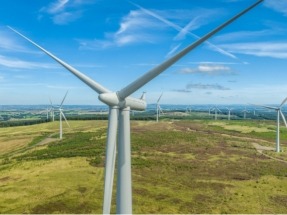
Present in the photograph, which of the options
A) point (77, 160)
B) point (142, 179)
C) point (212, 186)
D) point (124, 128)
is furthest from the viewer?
point (77, 160)

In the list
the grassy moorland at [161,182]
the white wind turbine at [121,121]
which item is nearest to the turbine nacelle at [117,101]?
the white wind turbine at [121,121]

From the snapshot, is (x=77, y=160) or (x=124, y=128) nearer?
(x=124, y=128)

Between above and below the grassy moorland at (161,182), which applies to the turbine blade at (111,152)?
above

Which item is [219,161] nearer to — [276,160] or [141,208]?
[276,160]

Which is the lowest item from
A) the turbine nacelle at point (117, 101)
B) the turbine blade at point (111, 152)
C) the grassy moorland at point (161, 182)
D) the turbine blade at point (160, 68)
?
the grassy moorland at point (161, 182)

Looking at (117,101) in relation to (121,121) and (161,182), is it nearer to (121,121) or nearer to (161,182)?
(121,121)

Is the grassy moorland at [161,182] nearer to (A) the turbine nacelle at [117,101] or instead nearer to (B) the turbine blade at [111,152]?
(B) the turbine blade at [111,152]

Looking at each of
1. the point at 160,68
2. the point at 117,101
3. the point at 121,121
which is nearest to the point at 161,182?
the point at 121,121

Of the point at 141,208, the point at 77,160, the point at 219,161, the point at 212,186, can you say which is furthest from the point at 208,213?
the point at 77,160
